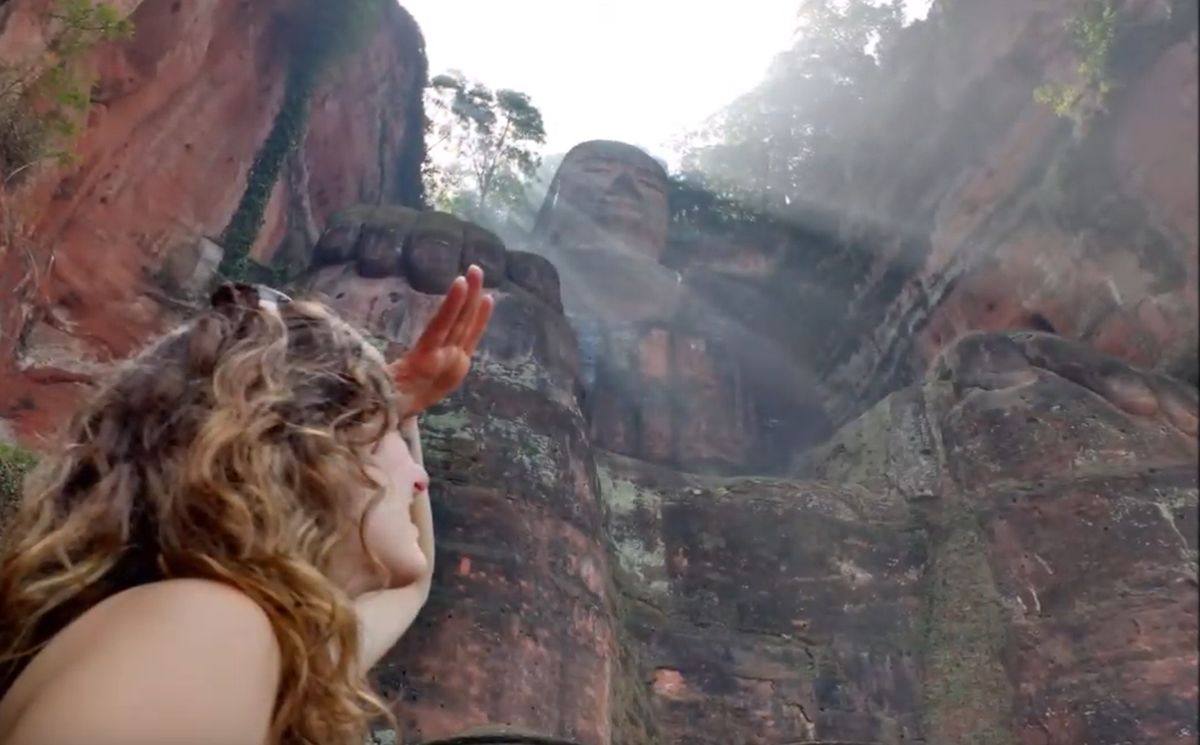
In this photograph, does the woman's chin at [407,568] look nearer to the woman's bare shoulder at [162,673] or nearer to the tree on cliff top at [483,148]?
the woman's bare shoulder at [162,673]

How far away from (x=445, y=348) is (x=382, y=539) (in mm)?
Result: 313

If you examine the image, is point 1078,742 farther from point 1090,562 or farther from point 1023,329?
point 1023,329

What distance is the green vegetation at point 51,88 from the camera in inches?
233

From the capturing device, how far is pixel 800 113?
62.5 feet

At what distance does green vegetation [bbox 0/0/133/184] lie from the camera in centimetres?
593

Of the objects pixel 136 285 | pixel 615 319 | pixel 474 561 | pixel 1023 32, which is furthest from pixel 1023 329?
pixel 615 319

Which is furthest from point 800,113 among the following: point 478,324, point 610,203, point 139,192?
point 478,324

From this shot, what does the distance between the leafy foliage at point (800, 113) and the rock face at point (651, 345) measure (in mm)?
1635

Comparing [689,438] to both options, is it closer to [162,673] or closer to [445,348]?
[445,348]

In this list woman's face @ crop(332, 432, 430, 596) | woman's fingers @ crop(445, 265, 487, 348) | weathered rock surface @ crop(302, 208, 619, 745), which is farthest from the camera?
weathered rock surface @ crop(302, 208, 619, 745)

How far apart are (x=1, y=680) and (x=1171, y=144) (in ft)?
4.31

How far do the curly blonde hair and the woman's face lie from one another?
33 millimetres

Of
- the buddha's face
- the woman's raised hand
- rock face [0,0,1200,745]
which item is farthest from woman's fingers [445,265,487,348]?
the buddha's face

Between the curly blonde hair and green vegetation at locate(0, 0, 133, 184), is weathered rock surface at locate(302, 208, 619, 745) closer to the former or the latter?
green vegetation at locate(0, 0, 133, 184)
